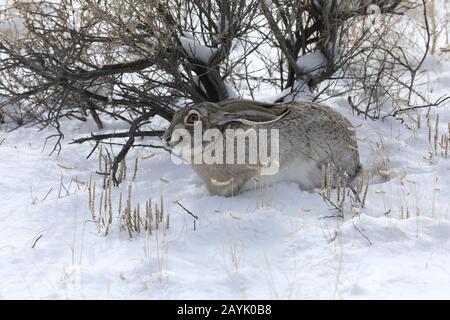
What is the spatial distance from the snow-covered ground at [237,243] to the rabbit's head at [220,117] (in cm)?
51

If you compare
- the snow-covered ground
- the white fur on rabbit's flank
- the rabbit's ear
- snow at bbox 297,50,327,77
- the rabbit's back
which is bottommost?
the snow-covered ground

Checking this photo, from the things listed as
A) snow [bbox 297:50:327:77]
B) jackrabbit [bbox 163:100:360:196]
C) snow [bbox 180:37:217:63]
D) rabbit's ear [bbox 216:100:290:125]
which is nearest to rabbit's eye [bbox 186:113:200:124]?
jackrabbit [bbox 163:100:360:196]

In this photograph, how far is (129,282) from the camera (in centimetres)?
324

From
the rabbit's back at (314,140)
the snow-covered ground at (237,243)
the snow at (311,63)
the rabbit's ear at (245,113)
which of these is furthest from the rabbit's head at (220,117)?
the snow at (311,63)

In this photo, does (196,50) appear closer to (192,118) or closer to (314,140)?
(192,118)

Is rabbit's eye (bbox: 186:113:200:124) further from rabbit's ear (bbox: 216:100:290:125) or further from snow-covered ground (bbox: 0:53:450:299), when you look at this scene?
snow-covered ground (bbox: 0:53:450:299)

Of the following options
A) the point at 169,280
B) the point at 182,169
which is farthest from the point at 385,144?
the point at 169,280

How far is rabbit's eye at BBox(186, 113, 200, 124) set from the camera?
15.0ft

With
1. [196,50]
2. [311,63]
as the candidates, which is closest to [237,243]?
[196,50]

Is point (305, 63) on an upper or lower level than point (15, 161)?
upper

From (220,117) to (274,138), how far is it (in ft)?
1.51

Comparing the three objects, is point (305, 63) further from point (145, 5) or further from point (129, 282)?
point (129, 282)
